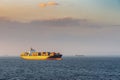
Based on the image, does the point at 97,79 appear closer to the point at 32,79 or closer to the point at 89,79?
the point at 89,79

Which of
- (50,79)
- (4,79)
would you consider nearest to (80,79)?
(50,79)

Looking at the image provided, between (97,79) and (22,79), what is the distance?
2118 centimetres

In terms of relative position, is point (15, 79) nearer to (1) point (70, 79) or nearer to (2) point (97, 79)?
(1) point (70, 79)

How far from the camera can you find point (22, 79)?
78562 millimetres

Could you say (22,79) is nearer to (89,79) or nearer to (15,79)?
(15,79)

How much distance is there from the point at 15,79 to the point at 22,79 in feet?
6.40

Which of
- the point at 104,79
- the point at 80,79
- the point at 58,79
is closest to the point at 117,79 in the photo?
the point at 104,79

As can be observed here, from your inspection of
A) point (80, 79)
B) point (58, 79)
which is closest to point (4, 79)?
point (58, 79)

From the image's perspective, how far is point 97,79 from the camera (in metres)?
78.8

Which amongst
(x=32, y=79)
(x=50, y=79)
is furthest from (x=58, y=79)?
(x=32, y=79)

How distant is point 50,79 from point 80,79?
8512 mm

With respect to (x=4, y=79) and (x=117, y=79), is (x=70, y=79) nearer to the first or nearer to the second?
(x=117, y=79)

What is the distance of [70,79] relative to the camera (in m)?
78.1

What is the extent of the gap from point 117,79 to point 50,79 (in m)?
19.1
